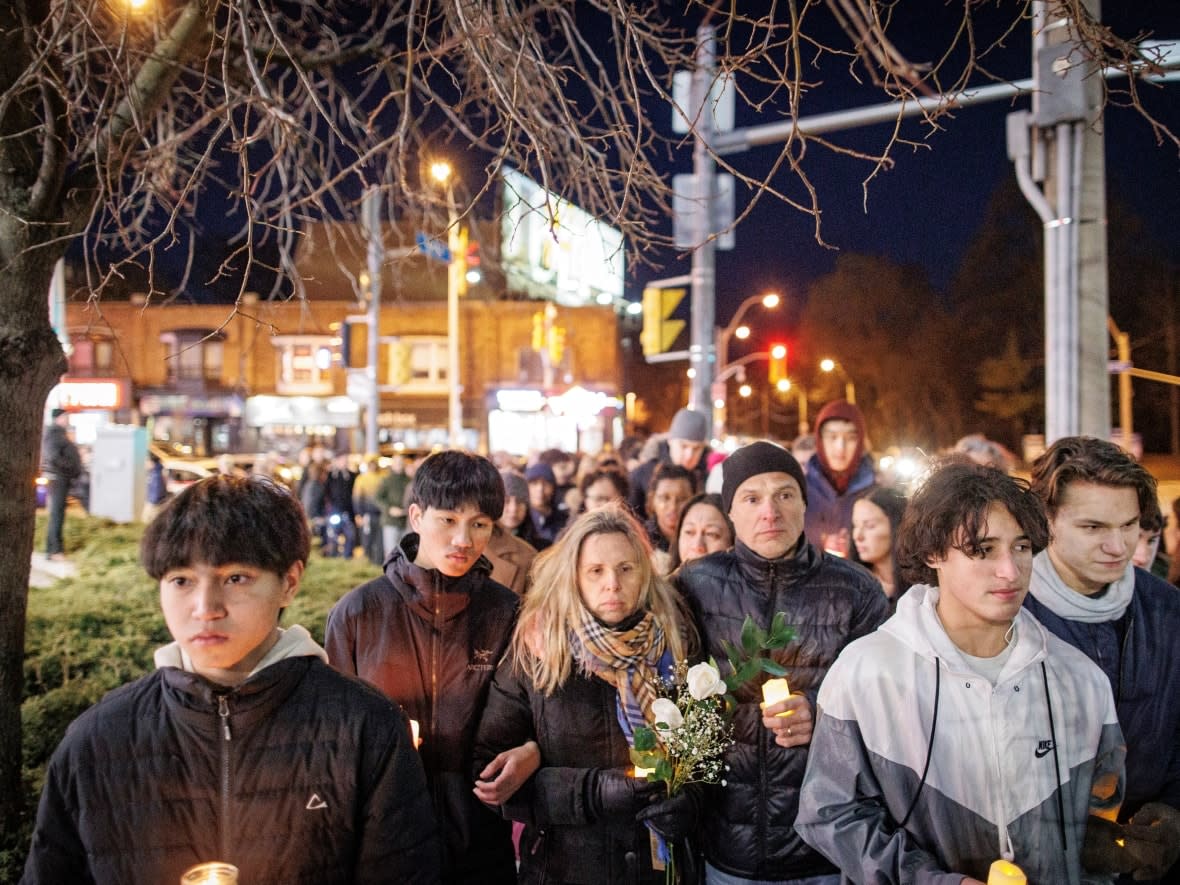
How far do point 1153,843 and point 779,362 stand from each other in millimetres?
23271

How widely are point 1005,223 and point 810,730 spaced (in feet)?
137

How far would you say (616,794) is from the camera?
2.96 metres

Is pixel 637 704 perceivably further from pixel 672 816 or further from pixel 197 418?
pixel 197 418

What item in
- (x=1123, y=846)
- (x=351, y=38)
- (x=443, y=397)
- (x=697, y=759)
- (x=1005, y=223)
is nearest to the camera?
(x=1123, y=846)

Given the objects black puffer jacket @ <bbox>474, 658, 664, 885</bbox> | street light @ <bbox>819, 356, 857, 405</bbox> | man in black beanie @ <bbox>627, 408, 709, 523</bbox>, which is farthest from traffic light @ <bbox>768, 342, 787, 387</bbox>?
street light @ <bbox>819, 356, 857, 405</bbox>

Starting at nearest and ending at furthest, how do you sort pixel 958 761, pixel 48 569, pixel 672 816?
pixel 958 761 → pixel 672 816 → pixel 48 569

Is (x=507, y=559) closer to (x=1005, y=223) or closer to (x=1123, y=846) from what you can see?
(x=1123, y=846)

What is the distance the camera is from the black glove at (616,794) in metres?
2.92

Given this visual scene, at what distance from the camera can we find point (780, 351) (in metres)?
23.5

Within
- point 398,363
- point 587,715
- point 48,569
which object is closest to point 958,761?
point 587,715

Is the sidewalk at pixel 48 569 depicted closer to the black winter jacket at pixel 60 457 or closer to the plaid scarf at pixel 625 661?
the black winter jacket at pixel 60 457

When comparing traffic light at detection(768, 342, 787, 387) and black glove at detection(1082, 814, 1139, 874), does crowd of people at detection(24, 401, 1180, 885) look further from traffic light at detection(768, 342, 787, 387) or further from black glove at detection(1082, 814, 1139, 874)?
traffic light at detection(768, 342, 787, 387)

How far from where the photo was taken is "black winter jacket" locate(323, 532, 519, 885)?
3.17 meters

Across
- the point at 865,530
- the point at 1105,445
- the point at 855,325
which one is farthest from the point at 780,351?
the point at 855,325
